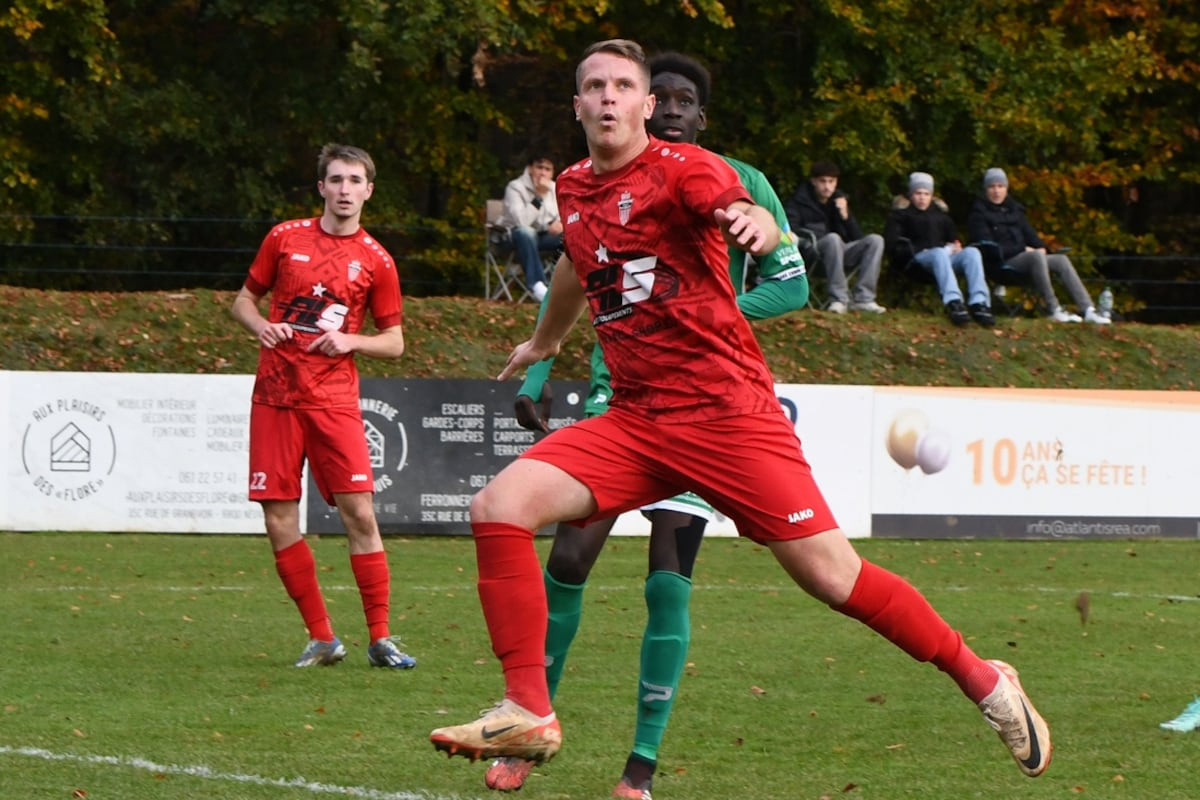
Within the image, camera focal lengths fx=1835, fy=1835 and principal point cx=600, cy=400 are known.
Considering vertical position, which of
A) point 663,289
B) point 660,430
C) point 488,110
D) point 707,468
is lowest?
point 707,468

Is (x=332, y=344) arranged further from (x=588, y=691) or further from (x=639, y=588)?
(x=639, y=588)

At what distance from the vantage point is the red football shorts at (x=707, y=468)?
16.2 ft

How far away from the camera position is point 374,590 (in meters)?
8.40

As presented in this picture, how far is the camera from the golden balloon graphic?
627 inches

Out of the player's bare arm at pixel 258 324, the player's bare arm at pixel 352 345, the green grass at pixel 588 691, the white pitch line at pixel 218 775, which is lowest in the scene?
the green grass at pixel 588 691

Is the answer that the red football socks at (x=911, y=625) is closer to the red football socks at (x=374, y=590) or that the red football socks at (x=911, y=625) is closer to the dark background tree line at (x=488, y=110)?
the red football socks at (x=374, y=590)

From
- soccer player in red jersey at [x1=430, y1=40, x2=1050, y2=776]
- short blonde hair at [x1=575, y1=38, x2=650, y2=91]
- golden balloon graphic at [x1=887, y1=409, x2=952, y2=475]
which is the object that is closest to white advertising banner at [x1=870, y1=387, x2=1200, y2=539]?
golden balloon graphic at [x1=887, y1=409, x2=952, y2=475]

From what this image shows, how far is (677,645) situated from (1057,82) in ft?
67.5

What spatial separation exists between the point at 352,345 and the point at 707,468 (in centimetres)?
→ 365

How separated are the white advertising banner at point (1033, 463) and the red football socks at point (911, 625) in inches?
426

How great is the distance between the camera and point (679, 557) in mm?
5707

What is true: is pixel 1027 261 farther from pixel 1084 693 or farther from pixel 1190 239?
pixel 1084 693

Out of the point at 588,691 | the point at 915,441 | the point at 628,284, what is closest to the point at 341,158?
the point at 588,691

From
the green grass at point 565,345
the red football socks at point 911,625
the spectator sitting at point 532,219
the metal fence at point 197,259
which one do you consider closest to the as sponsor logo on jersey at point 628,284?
the red football socks at point 911,625
